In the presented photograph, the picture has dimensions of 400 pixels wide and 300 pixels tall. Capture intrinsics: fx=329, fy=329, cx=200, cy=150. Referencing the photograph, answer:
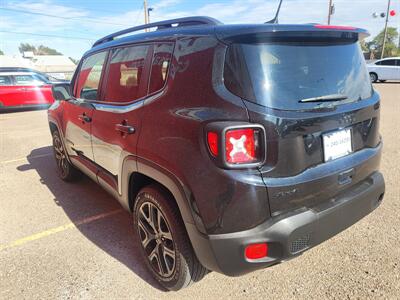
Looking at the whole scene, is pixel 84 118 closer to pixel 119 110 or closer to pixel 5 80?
pixel 119 110

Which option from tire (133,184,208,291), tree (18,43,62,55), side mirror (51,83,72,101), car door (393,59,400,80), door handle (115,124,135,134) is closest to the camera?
tire (133,184,208,291)

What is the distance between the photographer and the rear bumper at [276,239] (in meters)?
1.85

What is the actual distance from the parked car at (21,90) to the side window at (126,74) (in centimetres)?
1194

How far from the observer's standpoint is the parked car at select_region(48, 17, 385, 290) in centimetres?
183

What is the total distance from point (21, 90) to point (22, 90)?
0.04 m

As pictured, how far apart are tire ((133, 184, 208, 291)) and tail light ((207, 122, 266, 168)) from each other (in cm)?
66

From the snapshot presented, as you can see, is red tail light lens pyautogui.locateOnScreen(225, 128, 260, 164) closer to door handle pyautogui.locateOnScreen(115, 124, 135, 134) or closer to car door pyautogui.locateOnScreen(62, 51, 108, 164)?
door handle pyautogui.locateOnScreen(115, 124, 135, 134)

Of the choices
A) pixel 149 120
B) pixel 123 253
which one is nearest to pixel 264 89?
pixel 149 120

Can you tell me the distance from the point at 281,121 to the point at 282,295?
1.32m

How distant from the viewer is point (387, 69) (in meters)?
20.8

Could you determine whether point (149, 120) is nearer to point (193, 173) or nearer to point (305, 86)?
point (193, 173)

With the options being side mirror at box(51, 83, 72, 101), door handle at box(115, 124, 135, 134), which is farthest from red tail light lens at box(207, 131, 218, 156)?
side mirror at box(51, 83, 72, 101)

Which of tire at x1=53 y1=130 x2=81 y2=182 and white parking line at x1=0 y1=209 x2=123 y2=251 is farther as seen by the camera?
tire at x1=53 y1=130 x2=81 y2=182

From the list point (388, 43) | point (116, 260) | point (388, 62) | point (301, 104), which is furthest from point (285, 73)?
point (388, 43)
